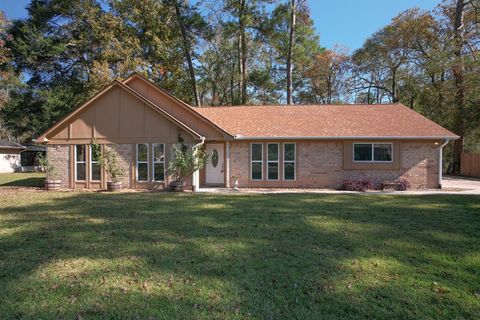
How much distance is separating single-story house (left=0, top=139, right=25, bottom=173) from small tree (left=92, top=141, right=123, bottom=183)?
2607cm

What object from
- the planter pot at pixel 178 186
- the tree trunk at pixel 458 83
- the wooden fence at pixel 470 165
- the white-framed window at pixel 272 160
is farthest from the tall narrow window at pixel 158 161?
the tree trunk at pixel 458 83

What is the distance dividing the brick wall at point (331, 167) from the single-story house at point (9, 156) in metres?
30.4

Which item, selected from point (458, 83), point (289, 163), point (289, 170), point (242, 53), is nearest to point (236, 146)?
point (289, 163)

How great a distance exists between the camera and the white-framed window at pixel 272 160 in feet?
53.2

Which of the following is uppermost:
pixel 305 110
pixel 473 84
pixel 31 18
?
pixel 31 18

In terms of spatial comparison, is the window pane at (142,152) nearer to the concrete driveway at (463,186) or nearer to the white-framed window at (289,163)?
the white-framed window at (289,163)

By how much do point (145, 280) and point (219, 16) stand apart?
29.0 metres

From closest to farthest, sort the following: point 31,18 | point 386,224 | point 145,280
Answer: point 145,280
point 386,224
point 31,18

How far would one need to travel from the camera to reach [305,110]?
63.4 ft

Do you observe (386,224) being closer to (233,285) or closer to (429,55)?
(233,285)

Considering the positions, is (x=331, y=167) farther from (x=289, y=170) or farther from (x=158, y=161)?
(x=158, y=161)

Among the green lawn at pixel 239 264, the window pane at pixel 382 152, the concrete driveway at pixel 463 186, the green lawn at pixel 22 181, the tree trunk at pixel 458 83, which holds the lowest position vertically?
the green lawn at pixel 239 264

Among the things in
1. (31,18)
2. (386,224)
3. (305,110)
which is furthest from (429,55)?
(31,18)

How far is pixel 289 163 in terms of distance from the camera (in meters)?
16.1
